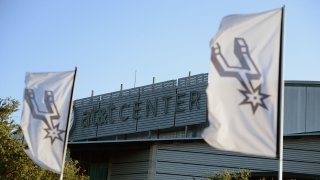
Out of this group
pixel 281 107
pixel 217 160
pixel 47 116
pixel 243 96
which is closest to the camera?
pixel 243 96

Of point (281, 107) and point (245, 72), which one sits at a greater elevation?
point (245, 72)

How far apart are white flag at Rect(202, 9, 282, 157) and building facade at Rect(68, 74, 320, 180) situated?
25650mm

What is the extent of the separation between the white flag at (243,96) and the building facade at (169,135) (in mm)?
25650

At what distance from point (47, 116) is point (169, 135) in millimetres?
37681

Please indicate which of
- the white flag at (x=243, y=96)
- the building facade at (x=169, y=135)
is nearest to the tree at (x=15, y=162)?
the building facade at (x=169, y=135)

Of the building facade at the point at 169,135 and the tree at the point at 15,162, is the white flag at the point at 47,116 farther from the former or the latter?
the building facade at the point at 169,135

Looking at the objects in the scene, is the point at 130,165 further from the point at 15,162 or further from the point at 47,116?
the point at 47,116

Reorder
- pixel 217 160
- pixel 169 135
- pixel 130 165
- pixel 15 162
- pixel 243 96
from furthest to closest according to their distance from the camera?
pixel 169 135
pixel 130 165
pixel 217 160
pixel 15 162
pixel 243 96

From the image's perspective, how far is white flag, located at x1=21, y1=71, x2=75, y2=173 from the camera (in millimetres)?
17547

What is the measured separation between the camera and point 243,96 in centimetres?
1293

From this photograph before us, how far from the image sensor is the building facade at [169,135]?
127ft

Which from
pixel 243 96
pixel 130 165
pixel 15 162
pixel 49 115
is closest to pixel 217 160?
pixel 130 165

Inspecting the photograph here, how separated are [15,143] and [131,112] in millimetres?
29042

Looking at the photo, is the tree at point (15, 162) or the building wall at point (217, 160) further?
the building wall at point (217, 160)
